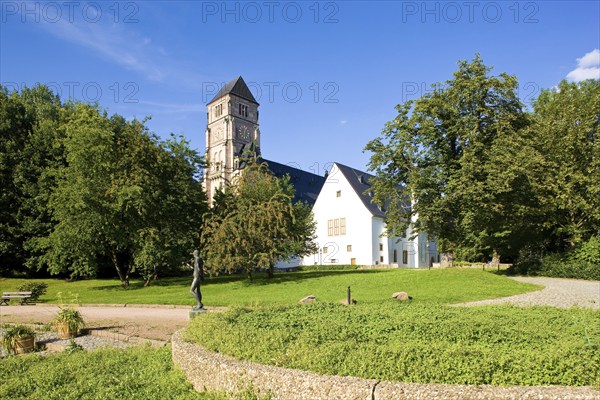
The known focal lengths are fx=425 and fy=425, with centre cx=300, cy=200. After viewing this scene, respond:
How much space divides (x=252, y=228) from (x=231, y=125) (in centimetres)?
6398

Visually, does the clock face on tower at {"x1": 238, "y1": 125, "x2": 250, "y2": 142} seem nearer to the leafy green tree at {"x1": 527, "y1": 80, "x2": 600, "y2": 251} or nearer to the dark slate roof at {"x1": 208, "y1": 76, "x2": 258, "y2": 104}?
the dark slate roof at {"x1": 208, "y1": 76, "x2": 258, "y2": 104}

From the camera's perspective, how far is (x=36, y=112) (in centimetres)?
4472

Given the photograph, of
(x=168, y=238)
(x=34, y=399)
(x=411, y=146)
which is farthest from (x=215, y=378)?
(x=411, y=146)

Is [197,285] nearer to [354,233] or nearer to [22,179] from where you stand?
[22,179]

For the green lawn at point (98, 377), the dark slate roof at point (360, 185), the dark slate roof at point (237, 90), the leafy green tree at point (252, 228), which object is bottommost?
the green lawn at point (98, 377)

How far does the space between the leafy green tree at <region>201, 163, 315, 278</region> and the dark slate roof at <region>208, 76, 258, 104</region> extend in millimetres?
64513

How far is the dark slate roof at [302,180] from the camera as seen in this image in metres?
82.7

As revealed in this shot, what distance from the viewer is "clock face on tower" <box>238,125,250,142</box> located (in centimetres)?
9294

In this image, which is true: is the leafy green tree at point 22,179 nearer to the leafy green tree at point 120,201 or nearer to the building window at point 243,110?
the leafy green tree at point 120,201

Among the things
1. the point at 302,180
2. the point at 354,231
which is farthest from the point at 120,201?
the point at 302,180

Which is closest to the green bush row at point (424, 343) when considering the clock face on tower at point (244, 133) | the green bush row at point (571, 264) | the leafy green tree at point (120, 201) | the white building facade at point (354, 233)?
the leafy green tree at point (120, 201)

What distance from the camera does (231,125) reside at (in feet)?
292

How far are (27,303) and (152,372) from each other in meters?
20.2

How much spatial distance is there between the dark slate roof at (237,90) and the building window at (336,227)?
143ft
